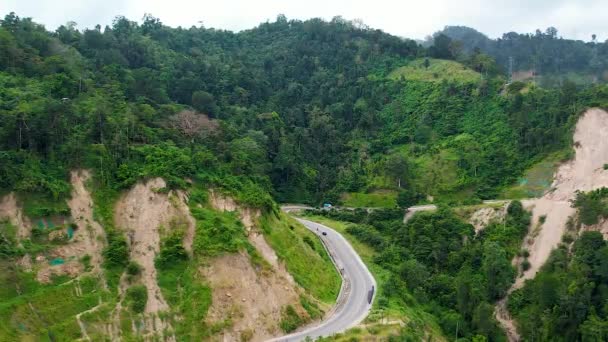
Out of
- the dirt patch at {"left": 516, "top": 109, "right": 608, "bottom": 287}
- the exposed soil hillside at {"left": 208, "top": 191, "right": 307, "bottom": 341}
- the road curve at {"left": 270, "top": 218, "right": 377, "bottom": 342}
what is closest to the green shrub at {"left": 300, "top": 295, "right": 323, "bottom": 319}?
the exposed soil hillside at {"left": 208, "top": 191, "right": 307, "bottom": 341}

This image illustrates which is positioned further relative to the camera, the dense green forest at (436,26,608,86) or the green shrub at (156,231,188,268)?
the dense green forest at (436,26,608,86)

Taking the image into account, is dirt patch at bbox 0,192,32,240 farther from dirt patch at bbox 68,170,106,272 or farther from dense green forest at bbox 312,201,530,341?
dense green forest at bbox 312,201,530,341

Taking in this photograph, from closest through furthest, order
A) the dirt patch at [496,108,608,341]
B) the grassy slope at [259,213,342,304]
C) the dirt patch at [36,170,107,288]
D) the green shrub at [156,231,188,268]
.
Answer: the dirt patch at [36,170,107,288]
the green shrub at [156,231,188,268]
the grassy slope at [259,213,342,304]
the dirt patch at [496,108,608,341]

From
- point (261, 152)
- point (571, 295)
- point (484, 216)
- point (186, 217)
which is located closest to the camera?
point (186, 217)

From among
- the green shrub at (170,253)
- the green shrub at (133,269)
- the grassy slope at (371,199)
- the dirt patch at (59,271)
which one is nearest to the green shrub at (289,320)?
the green shrub at (170,253)

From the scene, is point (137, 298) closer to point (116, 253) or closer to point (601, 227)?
point (116, 253)

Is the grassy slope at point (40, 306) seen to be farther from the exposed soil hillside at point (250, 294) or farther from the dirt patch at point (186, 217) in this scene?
the exposed soil hillside at point (250, 294)

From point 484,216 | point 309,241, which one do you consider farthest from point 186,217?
point 484,216
